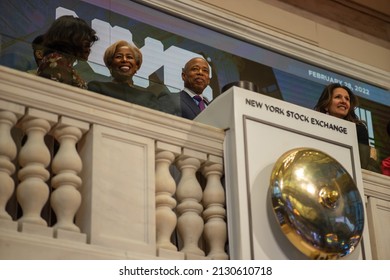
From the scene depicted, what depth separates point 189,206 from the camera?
4.15 m

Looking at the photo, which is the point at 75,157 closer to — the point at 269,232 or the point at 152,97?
the point at 152,97

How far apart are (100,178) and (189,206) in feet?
1.52

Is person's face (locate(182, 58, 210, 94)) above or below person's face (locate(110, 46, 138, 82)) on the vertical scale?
above

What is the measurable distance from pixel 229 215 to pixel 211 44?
3.49 meters

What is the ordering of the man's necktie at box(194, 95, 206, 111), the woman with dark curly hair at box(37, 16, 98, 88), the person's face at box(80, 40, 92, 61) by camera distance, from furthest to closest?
the man's necktie at box(194, 95, 206, 111) < the person's face at box(80, 40, 92, 61) < the woman with dark curly hair at box(37, 16, 98, 88)

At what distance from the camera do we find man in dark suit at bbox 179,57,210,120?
4.63 meters

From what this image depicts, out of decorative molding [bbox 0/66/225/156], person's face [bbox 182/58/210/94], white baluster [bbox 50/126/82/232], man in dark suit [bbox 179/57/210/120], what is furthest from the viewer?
person's face [bbox 182/58/210/94]

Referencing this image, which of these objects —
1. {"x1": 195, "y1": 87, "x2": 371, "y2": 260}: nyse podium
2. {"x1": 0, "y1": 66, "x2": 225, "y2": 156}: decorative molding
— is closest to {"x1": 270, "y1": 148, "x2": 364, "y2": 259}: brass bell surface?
{"x1": 195, "y1": 87, "x2": 371, "y2": 260}: nyse podium

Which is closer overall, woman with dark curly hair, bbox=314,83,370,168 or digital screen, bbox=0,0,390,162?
woman with dark curly hair, bbox=314,83,370,168

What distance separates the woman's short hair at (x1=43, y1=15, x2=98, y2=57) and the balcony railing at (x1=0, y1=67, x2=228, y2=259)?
21cm

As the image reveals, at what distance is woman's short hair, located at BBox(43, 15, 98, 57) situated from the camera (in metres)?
4.11

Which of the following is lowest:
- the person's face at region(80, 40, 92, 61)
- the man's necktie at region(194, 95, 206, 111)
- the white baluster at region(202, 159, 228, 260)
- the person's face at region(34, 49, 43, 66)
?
the white baluster at region(202, 159, 228, 260)

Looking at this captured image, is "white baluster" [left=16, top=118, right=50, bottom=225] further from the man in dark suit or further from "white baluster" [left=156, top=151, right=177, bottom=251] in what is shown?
the man in dark suit

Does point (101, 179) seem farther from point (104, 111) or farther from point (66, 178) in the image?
point (104, 111)
